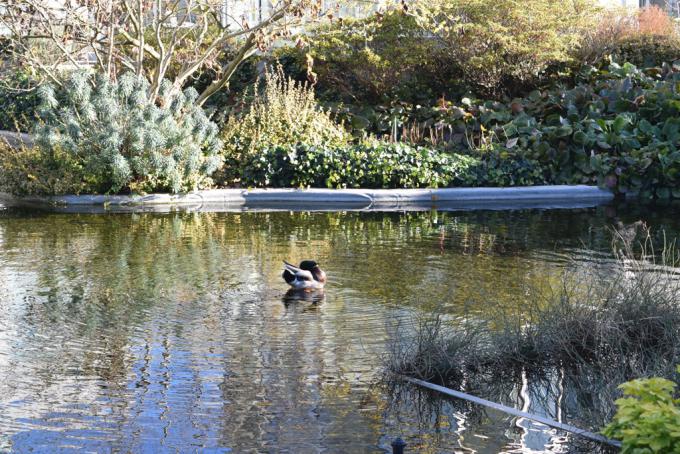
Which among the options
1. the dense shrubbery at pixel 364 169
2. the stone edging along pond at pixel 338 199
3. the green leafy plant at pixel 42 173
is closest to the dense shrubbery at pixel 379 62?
the dense shrubbery at pixel 364 169

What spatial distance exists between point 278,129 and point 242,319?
10.7 meters

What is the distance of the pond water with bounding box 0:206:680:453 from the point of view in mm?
5891

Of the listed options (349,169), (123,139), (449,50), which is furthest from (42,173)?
(449,50)

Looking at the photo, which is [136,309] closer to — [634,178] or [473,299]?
[473,299]

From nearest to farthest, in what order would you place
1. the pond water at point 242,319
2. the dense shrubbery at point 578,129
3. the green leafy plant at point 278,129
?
the pond water at point 242,319
the dense shrubbery at point 578,129
the green leafy plant at point 278,129

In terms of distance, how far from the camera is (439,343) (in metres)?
6.79

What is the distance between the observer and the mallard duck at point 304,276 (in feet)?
31.3

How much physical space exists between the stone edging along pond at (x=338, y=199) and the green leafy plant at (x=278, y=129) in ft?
4.44

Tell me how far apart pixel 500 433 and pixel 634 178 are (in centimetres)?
1328

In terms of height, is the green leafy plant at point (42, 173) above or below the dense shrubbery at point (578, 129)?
below

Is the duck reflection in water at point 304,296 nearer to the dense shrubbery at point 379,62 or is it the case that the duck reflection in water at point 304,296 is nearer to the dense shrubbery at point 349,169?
the dense shrubbery at point 349,169

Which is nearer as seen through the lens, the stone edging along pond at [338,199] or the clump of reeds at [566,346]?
Result: the clump of reeds at [566,346]

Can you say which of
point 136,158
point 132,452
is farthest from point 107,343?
point 136,158

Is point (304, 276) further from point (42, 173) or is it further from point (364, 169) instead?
point (42, 173)
